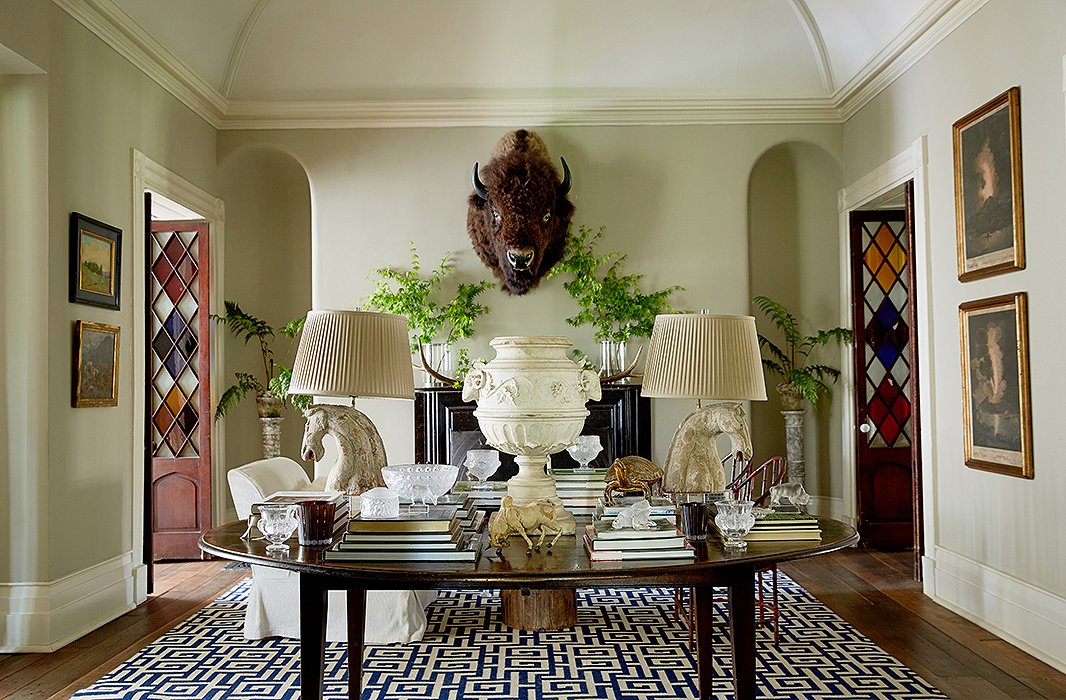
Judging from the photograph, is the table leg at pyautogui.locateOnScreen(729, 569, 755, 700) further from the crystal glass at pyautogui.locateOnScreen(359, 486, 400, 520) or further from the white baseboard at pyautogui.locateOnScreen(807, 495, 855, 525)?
the white baseboard at pyautogui.locateOnScreen(807, 495, 855, 525)

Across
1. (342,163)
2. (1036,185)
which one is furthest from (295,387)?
(342,163)

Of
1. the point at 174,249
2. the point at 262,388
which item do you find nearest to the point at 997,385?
the point at 262,388

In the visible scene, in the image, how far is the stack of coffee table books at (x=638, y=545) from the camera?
233 cm

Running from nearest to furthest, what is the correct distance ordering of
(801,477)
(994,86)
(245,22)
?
(994,86), (245,22), (801,477)

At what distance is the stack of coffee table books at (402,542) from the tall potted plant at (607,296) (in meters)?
4.09

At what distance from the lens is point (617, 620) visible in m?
4.68

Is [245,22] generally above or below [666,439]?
above

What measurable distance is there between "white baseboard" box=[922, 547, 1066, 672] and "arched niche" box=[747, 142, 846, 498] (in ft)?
6.35

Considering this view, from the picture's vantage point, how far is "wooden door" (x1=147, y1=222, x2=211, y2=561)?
252 inches

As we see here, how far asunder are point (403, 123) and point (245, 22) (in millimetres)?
1262

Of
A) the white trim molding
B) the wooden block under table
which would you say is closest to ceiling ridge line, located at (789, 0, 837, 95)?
the white trim molding

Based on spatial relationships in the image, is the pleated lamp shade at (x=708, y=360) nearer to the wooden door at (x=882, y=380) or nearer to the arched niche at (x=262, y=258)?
the wooden door at (x=882, y=380)

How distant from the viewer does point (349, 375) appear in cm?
293

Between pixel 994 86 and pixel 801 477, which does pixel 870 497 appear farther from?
pixel 994 86
